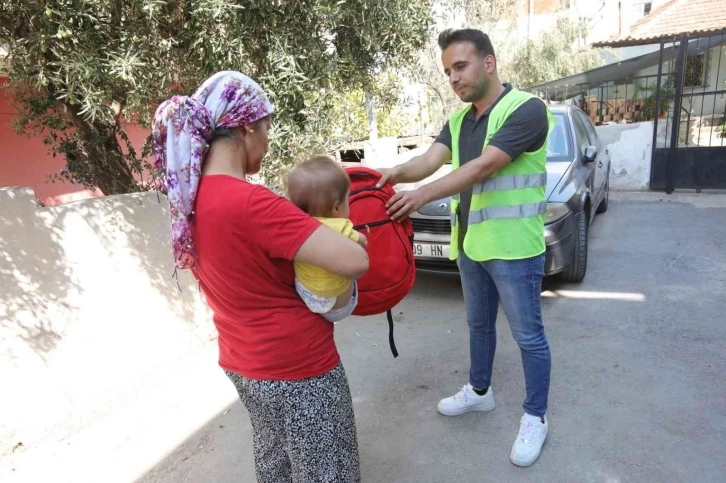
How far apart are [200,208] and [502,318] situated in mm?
3373

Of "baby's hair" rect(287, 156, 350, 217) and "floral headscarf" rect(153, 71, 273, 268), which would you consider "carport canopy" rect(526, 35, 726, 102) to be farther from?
"floral headscarf" rect(153, 71, 273, 268)

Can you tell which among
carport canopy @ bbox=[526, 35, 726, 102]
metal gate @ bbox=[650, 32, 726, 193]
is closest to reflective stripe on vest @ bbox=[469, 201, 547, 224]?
metal gate @ bbox=[650, 32, 726, 193]

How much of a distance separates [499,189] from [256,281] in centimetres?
132

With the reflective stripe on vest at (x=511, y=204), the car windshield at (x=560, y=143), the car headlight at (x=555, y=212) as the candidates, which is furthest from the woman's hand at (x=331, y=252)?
the car windshield at (x=560, y=143)

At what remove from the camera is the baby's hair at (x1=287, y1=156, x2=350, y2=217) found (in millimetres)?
1473

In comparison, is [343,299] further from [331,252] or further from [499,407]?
[499,407]

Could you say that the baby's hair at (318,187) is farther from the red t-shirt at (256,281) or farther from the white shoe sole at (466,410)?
the white shoe sole at (466,410)

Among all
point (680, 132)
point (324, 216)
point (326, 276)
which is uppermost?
point (324, 216)

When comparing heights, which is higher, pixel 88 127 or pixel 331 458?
pixel 88 127

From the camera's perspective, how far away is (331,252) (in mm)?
1281

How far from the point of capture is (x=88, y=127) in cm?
371

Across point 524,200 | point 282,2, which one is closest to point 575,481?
point 524,200

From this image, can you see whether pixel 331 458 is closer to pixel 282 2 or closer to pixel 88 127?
pixel 282 2

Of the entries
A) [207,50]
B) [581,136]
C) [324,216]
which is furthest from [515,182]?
[581,136]
